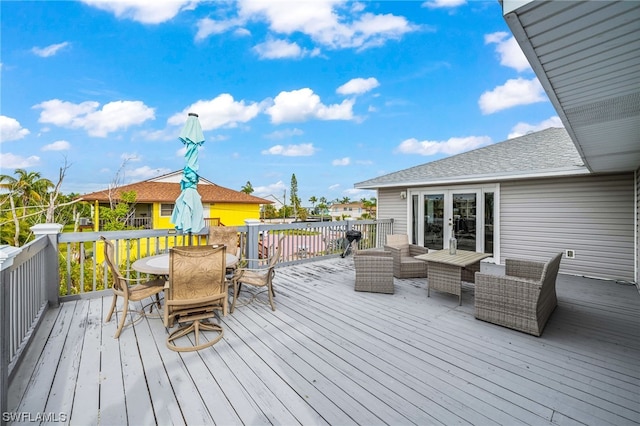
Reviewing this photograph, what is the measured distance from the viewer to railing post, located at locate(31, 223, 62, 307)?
11.9ft

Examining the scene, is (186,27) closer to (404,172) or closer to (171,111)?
(171,111)

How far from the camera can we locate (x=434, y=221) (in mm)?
7832

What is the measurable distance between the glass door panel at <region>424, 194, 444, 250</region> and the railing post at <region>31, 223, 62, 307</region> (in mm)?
7794

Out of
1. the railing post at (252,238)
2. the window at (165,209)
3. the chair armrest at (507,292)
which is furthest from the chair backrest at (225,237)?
the window at (165,209)

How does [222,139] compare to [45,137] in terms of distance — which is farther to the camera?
[222,139]

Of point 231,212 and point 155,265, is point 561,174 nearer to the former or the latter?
point 155,265

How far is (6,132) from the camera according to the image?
13820 mm

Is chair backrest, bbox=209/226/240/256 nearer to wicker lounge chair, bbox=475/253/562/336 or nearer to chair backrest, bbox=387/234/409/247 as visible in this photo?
chair backrest, bbox=387/234/409/247

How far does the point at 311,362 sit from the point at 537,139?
31.2 ft

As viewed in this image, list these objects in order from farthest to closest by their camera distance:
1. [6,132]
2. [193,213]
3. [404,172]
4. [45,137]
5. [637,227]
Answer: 1. [45,137]
2. [6,132]
3. [404,172]
4. [637,227]
5. [193,213]

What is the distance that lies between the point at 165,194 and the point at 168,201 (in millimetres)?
960

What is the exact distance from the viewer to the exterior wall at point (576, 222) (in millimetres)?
5383

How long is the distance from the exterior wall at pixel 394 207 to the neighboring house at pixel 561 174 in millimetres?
35

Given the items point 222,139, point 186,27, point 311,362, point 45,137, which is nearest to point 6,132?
point 45,137
